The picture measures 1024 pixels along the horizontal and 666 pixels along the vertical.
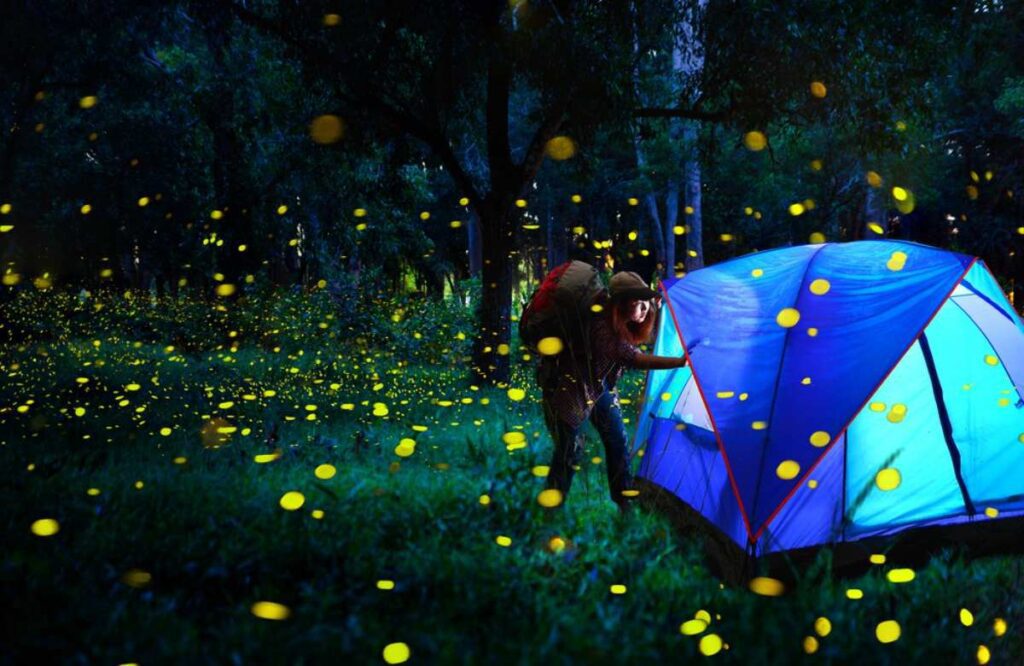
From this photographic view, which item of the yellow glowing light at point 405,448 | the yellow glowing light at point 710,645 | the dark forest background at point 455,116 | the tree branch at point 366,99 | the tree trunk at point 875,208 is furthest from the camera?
the tree trunk at point 875,208

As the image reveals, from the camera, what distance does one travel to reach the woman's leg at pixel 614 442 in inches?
193

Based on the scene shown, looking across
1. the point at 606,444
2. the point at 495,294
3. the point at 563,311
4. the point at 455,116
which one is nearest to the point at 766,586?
the point at 606,444

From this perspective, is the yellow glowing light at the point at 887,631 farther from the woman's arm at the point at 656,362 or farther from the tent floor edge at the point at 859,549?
the woman's arm at the point at 656,362

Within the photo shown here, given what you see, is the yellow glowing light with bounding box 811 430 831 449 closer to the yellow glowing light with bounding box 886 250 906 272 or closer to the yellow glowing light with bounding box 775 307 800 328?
the yellow glowing light with bounding box 775 307 800 328

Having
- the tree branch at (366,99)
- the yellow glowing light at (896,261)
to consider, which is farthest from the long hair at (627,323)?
the tree branch at (366,99)

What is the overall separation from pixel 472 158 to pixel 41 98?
37.4 ft

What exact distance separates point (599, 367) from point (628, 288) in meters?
0.52

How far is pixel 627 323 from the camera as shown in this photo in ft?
15.7

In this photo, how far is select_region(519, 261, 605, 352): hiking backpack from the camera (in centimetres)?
469

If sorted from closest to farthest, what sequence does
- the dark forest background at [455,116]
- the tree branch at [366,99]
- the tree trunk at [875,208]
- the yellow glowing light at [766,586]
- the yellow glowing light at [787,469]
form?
the yellow glowing light at [766,586]
the yellow glowing light at [787,469]
the dark forest background at [455,116]
the tree branch at [366,99]
the tree trunk at [875,208]

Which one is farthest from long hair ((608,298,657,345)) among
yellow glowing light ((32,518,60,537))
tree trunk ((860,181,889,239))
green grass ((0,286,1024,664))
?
tree trunk ((860,181,889,239))

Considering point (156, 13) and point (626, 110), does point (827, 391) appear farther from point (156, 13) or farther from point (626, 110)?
point (156, 13)

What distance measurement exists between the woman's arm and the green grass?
1026 mm

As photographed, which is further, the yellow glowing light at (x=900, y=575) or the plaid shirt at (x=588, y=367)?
the plaid shirt at (x=588, y=367)
